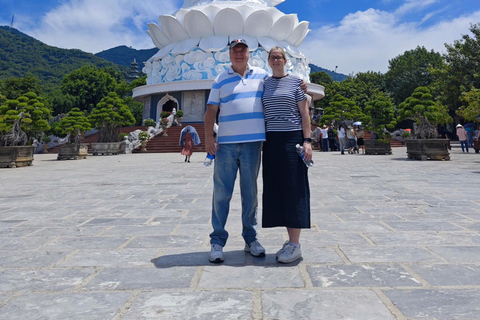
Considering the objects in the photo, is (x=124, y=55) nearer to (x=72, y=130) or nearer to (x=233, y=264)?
(x=72, y=130)

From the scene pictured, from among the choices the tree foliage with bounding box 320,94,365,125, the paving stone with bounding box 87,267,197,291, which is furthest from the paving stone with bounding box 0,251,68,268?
the tree foliage with bounding box 320,94,365,125

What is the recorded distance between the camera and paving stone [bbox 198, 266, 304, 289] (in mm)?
2180

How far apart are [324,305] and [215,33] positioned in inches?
1182

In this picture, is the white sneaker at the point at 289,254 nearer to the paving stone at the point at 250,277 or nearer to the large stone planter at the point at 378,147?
the paving stone at the point at 250,277

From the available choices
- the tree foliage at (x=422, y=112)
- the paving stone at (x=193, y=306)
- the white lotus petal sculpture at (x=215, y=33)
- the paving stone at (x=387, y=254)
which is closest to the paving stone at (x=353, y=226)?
the paving stone at (x=387, y=254)

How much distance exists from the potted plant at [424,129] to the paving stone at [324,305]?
11748 millimetres

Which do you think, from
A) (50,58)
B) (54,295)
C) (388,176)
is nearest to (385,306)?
(54,295)

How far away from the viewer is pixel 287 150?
272 cm

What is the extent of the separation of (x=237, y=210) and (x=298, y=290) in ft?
8.46

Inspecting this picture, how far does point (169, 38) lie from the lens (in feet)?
103

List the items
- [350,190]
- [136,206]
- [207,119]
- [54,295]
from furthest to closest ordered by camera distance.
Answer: [350,190] < [136,206] < [207,119] < [54,295]

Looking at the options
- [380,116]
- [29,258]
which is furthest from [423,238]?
[380,116]

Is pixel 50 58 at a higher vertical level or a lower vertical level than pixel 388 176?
higher

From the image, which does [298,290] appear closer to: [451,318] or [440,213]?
[451,318]
